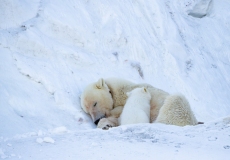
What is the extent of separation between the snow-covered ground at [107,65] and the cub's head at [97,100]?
0.22 m

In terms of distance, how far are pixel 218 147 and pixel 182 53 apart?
6.46 meters

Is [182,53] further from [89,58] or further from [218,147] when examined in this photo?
[218,147]

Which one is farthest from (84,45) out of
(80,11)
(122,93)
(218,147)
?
(218,147)

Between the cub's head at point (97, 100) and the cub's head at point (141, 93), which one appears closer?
the cub's head at point (141, 93)

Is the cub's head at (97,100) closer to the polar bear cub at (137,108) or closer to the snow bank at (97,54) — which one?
the snow bank at (97,54)

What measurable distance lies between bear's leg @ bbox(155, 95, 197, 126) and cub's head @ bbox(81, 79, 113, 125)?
1643mm

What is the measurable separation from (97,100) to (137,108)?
1.35m

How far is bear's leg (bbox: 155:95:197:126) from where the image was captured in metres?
6.24

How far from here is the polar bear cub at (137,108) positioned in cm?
637

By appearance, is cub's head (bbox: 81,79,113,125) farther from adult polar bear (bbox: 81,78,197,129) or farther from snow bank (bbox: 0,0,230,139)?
snow bank (bbox: 0,0,230,139)

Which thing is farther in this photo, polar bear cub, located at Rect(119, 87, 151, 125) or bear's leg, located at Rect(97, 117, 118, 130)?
bear's leg, located at Rect(97, 117, 118, 130)

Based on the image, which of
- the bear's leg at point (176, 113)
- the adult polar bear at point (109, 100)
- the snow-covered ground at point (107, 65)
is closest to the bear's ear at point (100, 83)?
the adult polar bear at point (109, 100)

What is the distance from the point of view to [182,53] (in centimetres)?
1028

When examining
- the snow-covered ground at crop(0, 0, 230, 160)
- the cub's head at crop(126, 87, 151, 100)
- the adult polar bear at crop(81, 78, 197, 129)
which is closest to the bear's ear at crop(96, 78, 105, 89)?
the adult polar bear at crop(81, 78, 197, 129)
